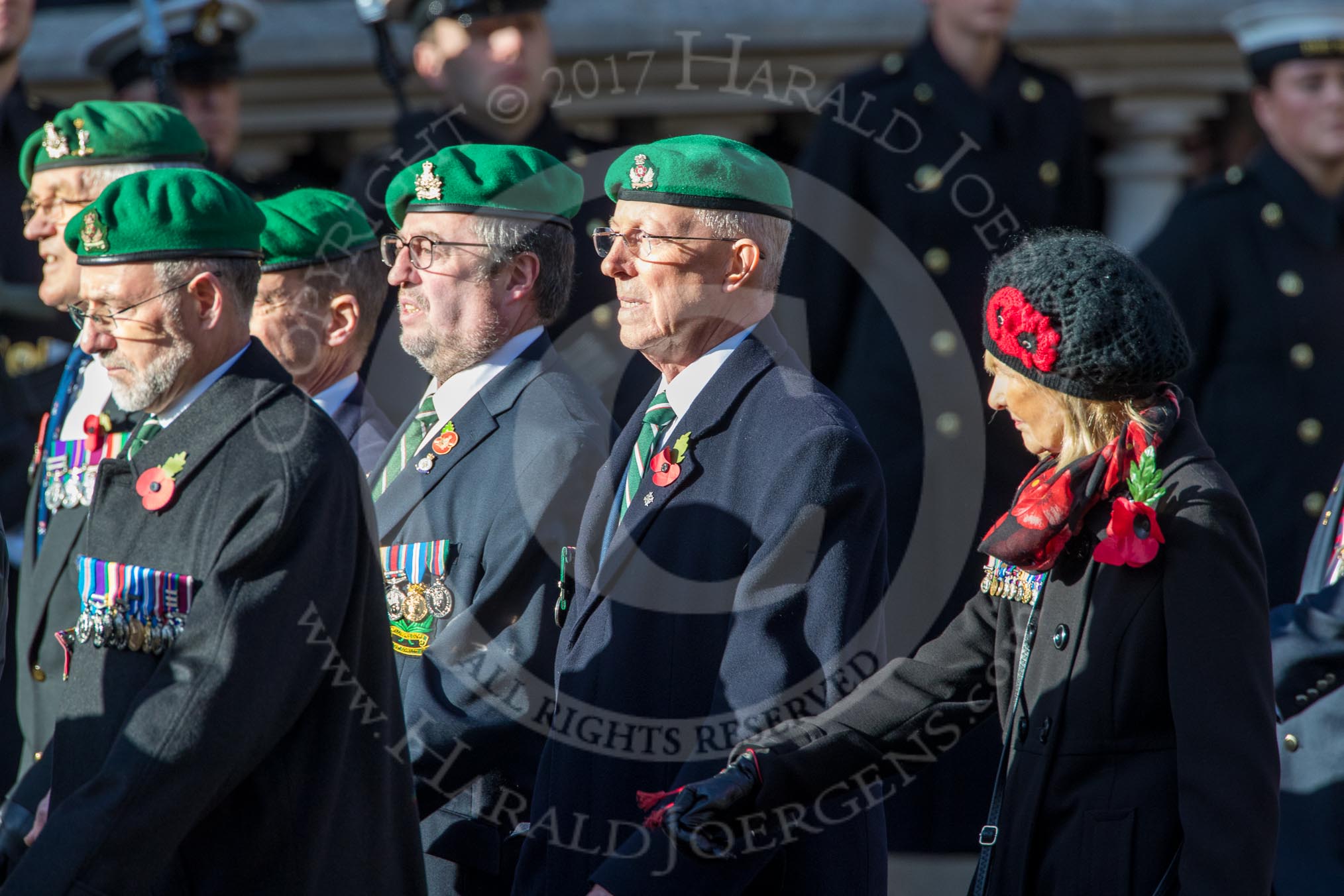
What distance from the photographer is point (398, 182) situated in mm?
4254

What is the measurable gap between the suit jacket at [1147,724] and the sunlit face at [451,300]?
47.1 inches

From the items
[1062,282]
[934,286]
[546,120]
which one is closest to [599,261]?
[546,120]

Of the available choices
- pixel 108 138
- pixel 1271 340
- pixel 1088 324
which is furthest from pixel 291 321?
pixel 1271 340

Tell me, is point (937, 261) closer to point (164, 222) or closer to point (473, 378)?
point (473, 378)

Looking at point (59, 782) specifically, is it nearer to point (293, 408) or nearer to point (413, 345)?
point (293, 408)

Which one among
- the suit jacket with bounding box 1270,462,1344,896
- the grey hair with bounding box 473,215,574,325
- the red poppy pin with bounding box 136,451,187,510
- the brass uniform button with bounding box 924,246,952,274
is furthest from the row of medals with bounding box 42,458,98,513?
the suit jacket with bounding box 1270,462,1344,896

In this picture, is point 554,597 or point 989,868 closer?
point 989,868

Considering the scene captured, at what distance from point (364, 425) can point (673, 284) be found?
113 centimetres

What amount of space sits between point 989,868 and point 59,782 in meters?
1.48

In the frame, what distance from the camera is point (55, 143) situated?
4.80m

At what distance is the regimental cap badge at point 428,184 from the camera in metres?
4.08

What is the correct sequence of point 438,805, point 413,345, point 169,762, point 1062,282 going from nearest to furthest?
point 169,762 → point 1062,282 → point 438,805 → point 413,345

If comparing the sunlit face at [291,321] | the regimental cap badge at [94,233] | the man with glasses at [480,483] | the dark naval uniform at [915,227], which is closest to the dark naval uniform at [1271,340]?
the dark naval uniform at [915,227]

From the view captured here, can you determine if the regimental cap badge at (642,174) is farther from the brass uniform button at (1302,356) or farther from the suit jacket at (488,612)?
the brass uniform button at (1302,356)
